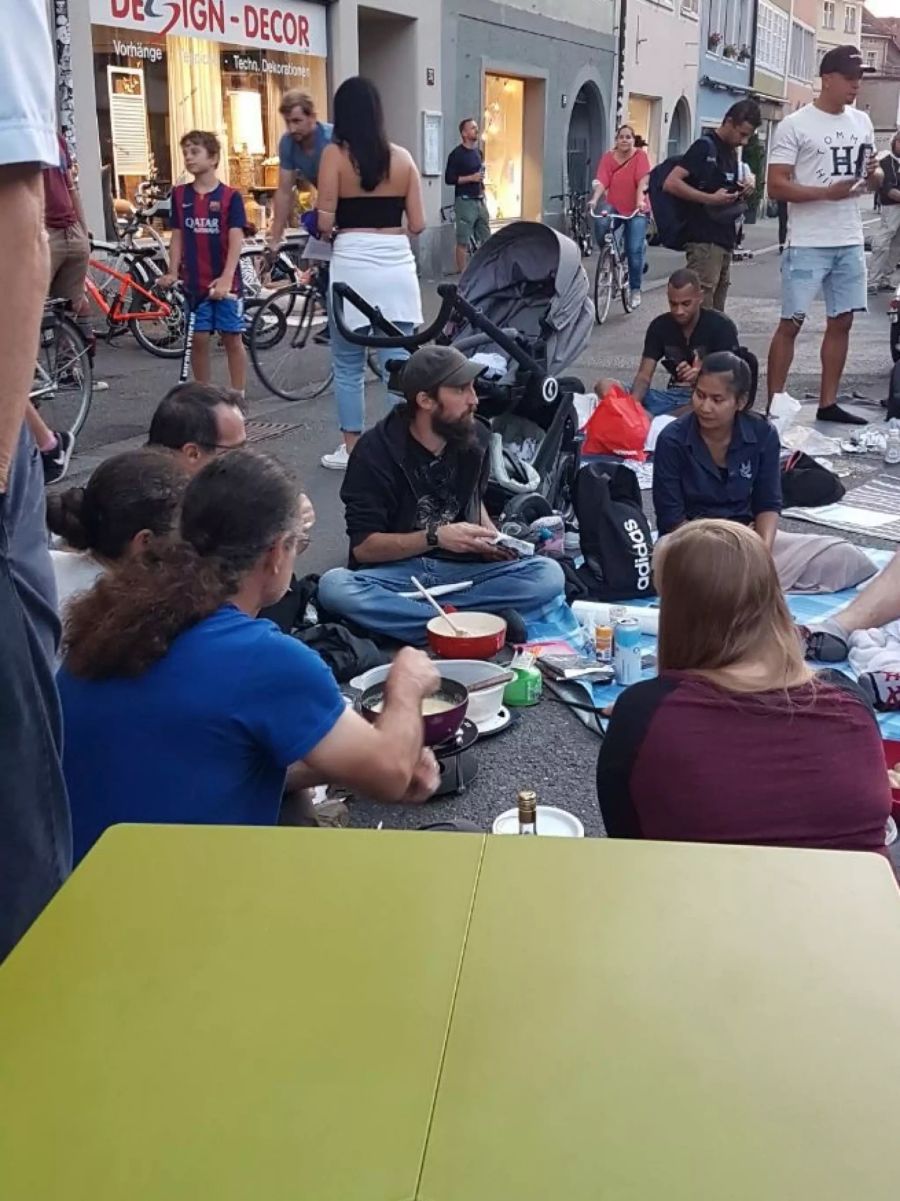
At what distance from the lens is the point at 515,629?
4309mm

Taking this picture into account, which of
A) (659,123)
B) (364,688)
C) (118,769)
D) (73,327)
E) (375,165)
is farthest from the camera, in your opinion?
(659,123)

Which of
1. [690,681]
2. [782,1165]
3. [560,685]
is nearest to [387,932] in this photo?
[782,1165]

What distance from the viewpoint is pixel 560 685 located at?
4023 millimetres

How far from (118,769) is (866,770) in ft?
4.17

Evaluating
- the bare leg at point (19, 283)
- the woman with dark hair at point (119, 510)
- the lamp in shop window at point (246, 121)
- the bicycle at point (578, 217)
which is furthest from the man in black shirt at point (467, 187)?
the bare leg at point (19, 283)

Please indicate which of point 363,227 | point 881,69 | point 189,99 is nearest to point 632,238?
point 189,99

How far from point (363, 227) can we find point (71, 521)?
12.4ft

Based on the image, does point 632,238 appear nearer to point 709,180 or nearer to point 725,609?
point 709,180

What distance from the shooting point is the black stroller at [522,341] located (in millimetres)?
5305

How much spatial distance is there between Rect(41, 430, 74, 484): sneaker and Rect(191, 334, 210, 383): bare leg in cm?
97

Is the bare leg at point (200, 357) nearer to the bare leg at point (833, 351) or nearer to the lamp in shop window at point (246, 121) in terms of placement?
the bare leg at point (833, 351)

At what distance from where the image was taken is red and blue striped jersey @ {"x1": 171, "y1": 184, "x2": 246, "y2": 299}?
7133mm

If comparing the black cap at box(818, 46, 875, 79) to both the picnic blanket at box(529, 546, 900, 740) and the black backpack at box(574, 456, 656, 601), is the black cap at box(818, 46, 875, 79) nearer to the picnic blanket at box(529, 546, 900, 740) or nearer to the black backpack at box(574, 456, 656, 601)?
the picnic blanket at box(529, 546, 900, 740)

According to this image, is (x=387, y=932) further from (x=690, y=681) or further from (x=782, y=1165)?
(x=690, y=681)
